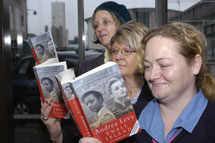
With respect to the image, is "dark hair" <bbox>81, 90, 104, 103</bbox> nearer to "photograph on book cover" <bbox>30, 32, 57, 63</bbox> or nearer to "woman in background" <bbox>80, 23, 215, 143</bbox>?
"woman in background" <bbox>80, 23, 215, 143</bbox>

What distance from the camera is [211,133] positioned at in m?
0.80

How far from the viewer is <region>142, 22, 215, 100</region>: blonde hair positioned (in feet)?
2.78

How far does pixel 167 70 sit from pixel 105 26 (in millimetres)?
954

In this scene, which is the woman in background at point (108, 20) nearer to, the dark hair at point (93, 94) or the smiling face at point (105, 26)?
the smiling face at point (105, 26)

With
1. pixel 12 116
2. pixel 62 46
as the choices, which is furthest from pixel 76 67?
pixel 12 116

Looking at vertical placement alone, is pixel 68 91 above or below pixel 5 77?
above

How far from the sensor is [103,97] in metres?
0.79

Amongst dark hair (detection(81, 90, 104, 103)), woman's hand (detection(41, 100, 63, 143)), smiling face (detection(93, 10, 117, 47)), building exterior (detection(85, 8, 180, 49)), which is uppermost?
building exterior (detection(85, 8, 180, 49))

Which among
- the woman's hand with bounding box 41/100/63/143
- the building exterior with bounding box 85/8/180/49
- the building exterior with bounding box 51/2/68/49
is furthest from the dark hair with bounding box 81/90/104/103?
the building exterior with bounding box 51/2/68/49

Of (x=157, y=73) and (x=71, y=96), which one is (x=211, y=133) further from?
(x=71, y=96)

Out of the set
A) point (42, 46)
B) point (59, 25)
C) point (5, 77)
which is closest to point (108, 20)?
point (42, 46)

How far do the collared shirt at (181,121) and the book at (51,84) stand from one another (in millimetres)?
462

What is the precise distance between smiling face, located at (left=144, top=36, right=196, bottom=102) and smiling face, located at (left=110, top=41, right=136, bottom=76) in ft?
1.49

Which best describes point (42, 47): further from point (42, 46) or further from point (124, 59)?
point (124, 59)
